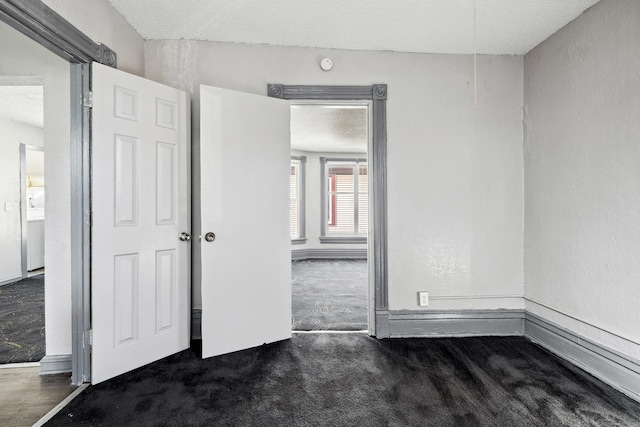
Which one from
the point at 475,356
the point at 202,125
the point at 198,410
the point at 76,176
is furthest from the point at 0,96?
the point at 475,356

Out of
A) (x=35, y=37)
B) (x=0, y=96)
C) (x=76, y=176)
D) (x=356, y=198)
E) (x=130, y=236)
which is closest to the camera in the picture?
(x=35, y=37)

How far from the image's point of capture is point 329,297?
4.31 meters

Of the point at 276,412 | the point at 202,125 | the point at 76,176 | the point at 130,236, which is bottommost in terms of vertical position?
the point at 276,412

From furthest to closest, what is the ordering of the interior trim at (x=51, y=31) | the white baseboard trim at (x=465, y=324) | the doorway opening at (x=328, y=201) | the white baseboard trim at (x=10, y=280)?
the doorway opening at (x=328, y=201) < the white baseboard trim at (x=10, y=280) < the white baseboard trim at (x=465, y=324) < the interior trim at (x=51, y=31)

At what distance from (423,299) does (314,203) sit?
525cm

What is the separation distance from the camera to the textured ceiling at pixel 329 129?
16.3 feet

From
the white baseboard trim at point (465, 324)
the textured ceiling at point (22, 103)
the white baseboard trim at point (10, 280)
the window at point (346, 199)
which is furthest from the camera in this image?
the window at point (346, 199)

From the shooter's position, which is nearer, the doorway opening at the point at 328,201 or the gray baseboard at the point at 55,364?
the gray baseboard at the point at 55,364

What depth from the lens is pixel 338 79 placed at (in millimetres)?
2934

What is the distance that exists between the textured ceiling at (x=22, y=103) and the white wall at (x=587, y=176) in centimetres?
534

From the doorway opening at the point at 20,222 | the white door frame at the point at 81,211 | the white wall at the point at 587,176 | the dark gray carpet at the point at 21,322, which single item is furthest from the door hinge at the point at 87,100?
the white wall at the point at 587,176

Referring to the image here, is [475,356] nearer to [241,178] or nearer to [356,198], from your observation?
[241,178]

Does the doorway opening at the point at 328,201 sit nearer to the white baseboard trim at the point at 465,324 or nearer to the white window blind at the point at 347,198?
the white window blind at the point at 347,198

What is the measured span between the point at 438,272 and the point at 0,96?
5568mm
